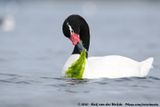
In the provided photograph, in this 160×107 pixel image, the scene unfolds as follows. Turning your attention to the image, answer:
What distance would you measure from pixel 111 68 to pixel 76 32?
1.27 meters

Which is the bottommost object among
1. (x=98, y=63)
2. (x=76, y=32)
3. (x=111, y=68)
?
(x=111, y=68)

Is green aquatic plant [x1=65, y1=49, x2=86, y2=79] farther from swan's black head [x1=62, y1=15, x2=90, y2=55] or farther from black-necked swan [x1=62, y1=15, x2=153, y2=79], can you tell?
swan's black head [x1=62, y1=15, x2=90, y2=55]

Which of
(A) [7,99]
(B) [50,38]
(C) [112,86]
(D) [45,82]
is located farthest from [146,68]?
(B) [50,38]

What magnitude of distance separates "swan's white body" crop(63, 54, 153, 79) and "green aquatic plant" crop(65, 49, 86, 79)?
87 millimetres

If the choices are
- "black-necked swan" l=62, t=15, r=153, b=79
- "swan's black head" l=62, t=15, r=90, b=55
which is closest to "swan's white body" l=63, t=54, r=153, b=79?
"black-necked swan" l=62, t=15, r=153, b=79

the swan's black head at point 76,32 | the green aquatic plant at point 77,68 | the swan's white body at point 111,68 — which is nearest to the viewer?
the swan's white body at point 111,68

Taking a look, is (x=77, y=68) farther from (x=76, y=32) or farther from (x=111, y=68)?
(x=76, y=32)

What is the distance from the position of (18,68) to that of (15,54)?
498 cm

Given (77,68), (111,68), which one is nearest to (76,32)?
(77,68)

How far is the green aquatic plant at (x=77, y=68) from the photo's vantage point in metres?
14.2

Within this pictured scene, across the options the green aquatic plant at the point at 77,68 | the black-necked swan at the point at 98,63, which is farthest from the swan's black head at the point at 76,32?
the green aquatic plant at the point at 77,68

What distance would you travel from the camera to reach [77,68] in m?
14.3

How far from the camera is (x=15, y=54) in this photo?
2302cm

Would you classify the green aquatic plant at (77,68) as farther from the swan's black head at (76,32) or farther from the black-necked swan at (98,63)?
the swan's black head at (76,32)
